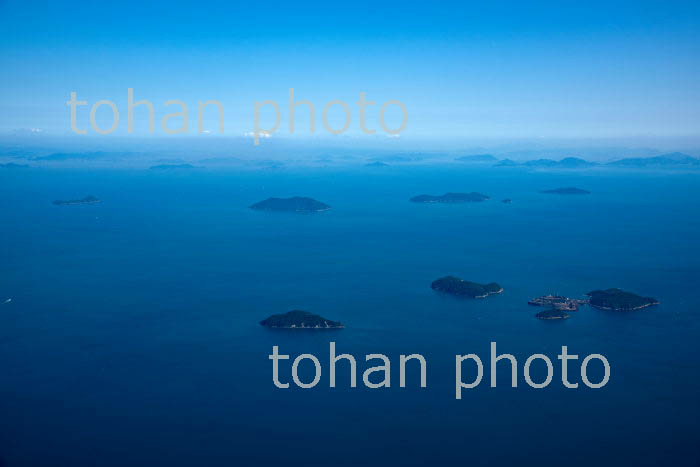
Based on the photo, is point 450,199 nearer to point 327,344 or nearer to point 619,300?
point 619,300

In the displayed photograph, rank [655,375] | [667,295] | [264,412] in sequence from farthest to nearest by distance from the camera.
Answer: [667,295] < [655,375] < [264,412]

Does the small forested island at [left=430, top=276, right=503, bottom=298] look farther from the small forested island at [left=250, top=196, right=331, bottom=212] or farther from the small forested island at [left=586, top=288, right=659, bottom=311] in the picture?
the small forested island at [left=250, top=196, right=331, bottom=212]

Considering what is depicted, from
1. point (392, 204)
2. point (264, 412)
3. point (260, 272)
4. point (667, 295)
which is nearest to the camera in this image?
point (264, 412)

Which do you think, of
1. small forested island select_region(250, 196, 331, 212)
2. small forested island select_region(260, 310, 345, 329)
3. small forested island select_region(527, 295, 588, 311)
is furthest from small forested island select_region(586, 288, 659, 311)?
small forested island select_region(250, 196, 331, 212)

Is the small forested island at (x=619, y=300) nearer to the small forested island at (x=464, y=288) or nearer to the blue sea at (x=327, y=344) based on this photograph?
the blue sea at (x=327, y=344)

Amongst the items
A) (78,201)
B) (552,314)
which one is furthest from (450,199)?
(552,314)

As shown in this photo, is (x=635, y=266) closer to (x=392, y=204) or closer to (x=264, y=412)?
(x=264, y=412)

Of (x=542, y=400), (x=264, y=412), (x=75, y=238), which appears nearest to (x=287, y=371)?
(x=264, y=412)
